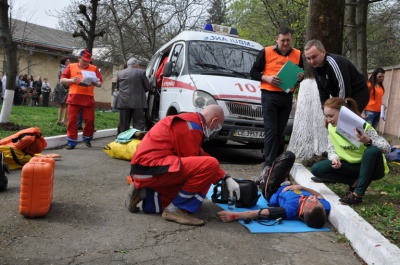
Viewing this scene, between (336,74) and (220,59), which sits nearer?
(336,74)

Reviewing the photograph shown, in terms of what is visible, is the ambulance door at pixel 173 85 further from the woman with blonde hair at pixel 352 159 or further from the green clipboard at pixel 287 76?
the woman with blonde hair at pixel 352 159

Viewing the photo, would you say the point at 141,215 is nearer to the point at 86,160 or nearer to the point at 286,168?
the point at 286,168

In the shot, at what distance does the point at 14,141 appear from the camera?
603 centimetres

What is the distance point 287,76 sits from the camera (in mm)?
5809

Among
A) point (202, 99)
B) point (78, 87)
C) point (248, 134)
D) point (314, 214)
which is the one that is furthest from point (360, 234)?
point (78, 87)

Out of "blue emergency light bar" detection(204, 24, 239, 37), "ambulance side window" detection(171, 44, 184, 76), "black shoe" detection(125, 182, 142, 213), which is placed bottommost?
"black shoe" detection(125, 182, 142, 213)

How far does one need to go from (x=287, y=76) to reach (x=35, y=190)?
3605 millimetres

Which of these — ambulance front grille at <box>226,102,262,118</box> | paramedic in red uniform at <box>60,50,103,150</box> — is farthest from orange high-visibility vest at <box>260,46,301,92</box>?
paramedic in red uniform at <box>60,50,103,150</box>

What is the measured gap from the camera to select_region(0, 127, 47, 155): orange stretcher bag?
5.95m

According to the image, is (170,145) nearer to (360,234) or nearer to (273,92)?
(360,234)

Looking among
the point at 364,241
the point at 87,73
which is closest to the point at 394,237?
the point at 364,241

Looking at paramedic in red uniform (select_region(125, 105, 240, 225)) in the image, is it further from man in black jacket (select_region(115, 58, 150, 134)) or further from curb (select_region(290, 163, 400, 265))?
man in black jacket (select_region(115, 58, 150, 134))

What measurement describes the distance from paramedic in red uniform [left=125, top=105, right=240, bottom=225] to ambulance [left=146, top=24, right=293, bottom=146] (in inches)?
107

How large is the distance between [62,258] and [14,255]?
0.35 m
